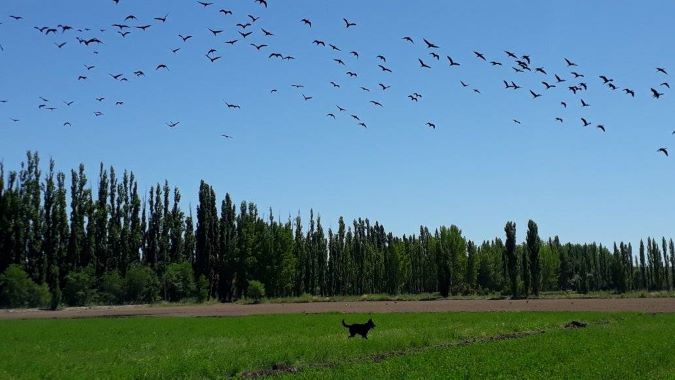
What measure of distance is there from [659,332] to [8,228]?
297ft

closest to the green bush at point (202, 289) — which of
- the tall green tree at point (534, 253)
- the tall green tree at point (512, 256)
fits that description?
the tall green tree at point (512, 256)

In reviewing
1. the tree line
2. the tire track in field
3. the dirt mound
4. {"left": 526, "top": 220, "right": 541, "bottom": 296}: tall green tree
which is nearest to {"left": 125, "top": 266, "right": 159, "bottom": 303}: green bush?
the tree line

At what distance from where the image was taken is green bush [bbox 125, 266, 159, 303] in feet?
322

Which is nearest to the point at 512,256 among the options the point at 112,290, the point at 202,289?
the point at 202,289

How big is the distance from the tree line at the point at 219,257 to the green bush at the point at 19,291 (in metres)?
0.24

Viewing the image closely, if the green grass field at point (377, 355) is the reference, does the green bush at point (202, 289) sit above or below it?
above

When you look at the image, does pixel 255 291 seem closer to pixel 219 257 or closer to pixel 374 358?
pixel 219 257

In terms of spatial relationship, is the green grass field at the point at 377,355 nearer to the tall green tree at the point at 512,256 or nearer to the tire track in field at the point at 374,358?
the tire track in field at the point at 374,358

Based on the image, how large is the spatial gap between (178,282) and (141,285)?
767 centimetres

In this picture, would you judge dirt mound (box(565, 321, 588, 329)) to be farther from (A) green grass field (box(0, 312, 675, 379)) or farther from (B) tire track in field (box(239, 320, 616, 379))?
(B) tire track in field (box(239, 320, 616, 379))

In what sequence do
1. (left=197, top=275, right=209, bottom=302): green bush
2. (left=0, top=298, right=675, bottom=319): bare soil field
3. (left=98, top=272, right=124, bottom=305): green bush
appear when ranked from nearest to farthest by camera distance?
1. (left=0, top=298, right=675, bottom=319): bare soil field
2. (left=98, top=272, right=124, bottom=305): green bush
3. (left=197, top=275, right=209, bottom=302): green bush

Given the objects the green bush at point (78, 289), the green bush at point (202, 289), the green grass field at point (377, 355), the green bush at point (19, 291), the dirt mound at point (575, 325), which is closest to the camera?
the green grass field at point (377, 355)

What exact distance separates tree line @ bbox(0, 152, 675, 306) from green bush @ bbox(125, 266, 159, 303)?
0.16 meters

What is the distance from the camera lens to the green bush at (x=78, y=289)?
302 feet
